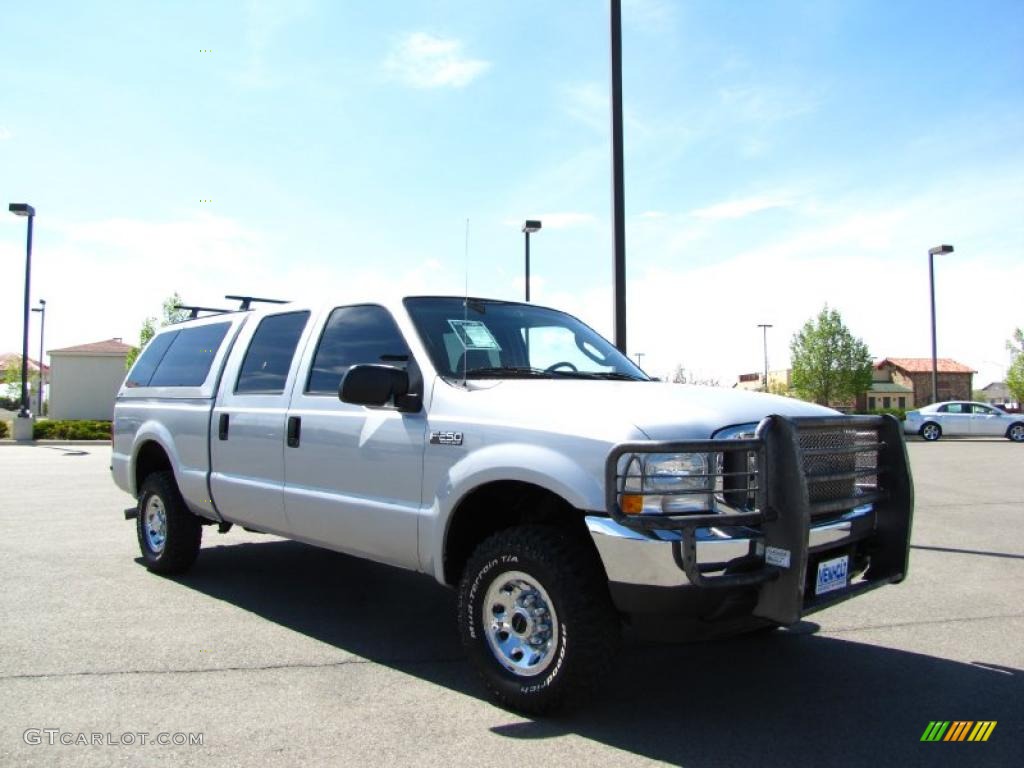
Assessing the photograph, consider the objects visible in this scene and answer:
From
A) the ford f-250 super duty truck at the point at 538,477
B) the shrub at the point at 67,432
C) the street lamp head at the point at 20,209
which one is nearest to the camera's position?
the ford f-250 super duty truck at the point at 538,477

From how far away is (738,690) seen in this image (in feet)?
13.4

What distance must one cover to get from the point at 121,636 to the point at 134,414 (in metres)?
2.52

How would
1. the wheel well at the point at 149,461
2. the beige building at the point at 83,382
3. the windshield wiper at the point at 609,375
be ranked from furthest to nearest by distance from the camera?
the beige building at the point at 83,382 → the wheel well at the point at 149,461 → the windshield wiper at the point at 609,375

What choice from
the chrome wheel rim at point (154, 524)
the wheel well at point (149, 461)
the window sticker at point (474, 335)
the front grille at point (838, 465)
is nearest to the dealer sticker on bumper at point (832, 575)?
the front grille at point (838, 465)

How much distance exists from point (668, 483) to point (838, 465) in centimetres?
109

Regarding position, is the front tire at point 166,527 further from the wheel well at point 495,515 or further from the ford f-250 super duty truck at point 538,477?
the wheel well at point 495,515

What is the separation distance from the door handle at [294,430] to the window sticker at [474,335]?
3.63 ft

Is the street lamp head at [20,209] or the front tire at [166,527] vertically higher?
the street lamp head at [20,209]

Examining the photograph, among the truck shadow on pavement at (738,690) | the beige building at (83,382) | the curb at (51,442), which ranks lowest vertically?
the truck shadow on pavement at (738,690)

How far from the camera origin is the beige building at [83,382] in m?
45.9

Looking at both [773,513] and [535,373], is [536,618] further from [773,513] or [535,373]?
[535,373]

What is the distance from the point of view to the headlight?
129 inches

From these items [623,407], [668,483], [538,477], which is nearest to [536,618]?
[538,477]

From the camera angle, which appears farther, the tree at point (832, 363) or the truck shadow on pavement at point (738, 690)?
the tree at point (832, 363)
